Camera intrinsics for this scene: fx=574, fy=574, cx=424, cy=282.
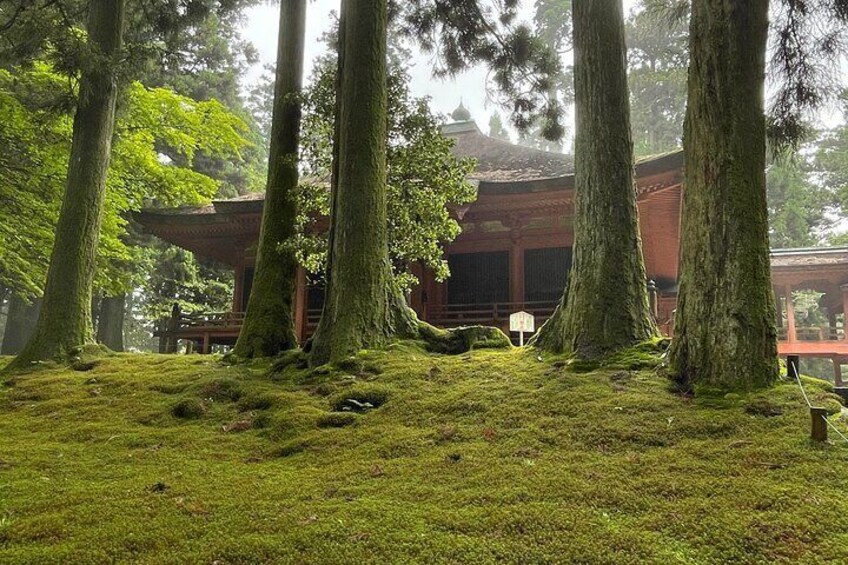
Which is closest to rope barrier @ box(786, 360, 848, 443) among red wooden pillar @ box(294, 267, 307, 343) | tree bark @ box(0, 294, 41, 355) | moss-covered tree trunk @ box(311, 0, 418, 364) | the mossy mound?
the mossy mound

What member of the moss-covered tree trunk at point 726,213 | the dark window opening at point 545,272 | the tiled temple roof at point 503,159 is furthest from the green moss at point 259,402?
the dark window opening at point 545,272

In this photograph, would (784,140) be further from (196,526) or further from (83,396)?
(83,396)

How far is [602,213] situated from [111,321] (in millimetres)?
16596

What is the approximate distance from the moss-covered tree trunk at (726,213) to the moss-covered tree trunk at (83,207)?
660cm

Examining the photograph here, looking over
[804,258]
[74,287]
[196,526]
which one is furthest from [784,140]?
[804,258]

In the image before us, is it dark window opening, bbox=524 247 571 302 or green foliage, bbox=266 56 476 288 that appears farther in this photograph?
dark window opening, bbox=524 247 571 302

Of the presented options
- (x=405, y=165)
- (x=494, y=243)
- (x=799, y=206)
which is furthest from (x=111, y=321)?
(x=799, y=206)

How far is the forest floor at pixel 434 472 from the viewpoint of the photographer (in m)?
2.19

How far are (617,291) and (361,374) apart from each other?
2.16 metres

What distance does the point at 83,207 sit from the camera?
7.20 meters

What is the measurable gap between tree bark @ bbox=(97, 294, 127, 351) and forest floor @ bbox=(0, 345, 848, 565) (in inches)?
528

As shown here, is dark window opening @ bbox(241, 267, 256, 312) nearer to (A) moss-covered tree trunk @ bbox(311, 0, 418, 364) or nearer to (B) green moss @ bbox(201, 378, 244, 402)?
(A) moss-covered tree trunk @ bbox(311, 0, 418, 364)

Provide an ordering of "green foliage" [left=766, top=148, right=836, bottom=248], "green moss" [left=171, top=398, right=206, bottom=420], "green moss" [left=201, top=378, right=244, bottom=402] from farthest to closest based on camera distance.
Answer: "green foliage" [left=766, top=148, right=836, bottom=248], "green moss" [left=201, top=378, right=244, bottom=402], "green moss" [left=171, top=398, right=206, bottom=420]

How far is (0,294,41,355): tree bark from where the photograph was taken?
54.7 ft
